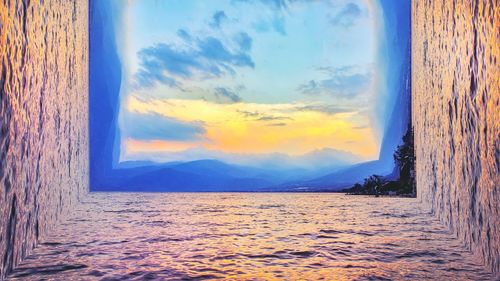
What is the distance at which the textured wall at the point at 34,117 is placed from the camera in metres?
2.00

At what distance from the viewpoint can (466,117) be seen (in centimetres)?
250

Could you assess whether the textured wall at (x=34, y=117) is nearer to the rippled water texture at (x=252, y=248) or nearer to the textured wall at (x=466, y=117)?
the rippled water texture at (x=252, y=248)

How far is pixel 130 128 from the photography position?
763 cm

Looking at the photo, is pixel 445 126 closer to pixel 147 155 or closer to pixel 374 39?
pixel 374 39

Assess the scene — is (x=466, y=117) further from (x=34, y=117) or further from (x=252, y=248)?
(x=34, y=117)

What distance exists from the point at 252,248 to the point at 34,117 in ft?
5.48

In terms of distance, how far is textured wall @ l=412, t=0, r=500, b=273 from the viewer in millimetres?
2027

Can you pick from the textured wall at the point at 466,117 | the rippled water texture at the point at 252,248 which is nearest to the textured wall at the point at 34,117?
the rippled water texture at the point at 252,248

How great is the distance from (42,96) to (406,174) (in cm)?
641

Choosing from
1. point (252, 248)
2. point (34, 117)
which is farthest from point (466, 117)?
point (34, 117)

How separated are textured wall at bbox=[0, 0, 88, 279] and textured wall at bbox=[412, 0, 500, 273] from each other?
1999 millimetres

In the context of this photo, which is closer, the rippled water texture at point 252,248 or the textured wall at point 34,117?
the textured wall at point 34,117

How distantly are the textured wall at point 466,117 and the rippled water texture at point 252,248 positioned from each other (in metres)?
0.24

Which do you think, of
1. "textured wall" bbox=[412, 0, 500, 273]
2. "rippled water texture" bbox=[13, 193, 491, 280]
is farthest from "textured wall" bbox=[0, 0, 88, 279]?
"textured wall" bbox=[412, 0, 500, 273]
